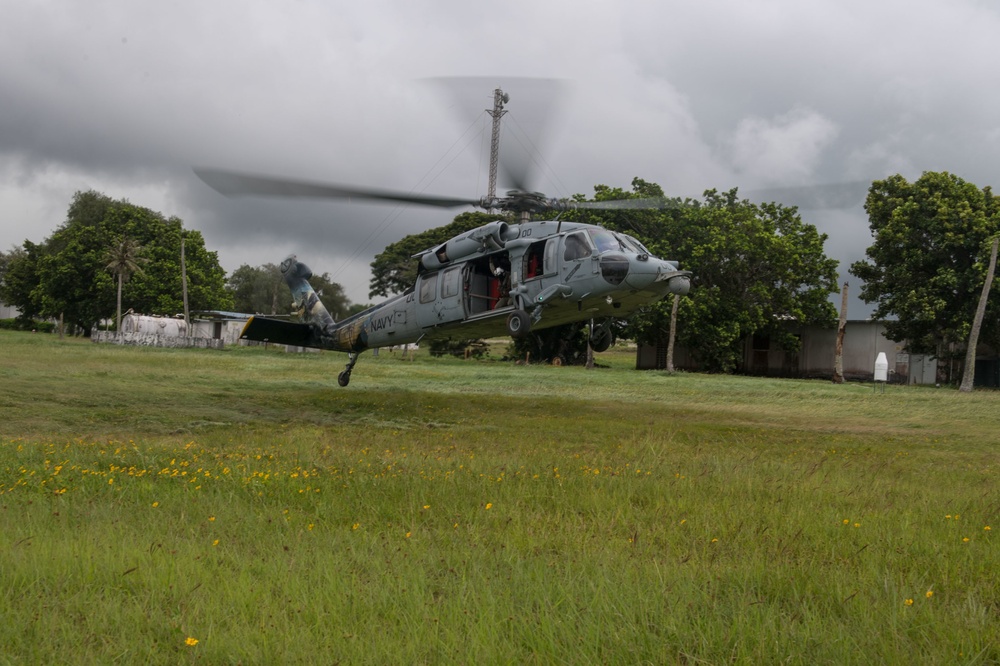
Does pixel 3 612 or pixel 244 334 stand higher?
pixel 244 334

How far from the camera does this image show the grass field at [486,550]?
3434mm

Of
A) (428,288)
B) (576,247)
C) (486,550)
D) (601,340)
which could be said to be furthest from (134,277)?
(486,550)

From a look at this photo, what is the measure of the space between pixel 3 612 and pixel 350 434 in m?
9.12

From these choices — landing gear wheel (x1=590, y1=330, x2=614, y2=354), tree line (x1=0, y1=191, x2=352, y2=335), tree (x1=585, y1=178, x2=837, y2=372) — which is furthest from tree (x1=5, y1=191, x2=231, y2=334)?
landing gear wheel (x1=590, y1=330, x2=614, y2=354)

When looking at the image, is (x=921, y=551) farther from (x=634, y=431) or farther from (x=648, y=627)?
(x=634, y=431)

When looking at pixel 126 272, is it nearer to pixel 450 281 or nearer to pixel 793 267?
pixel 793 267

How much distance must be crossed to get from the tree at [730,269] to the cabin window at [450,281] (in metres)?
25.2

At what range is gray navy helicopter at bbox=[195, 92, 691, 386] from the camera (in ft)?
50.8

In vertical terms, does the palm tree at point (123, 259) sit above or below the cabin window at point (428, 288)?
above

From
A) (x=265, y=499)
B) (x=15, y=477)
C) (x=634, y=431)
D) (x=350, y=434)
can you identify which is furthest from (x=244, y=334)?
(x=265, y=499)

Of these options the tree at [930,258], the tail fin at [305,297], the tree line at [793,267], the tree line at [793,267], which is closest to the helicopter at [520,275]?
the tail fin at [305,297]

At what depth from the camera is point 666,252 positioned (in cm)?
4381

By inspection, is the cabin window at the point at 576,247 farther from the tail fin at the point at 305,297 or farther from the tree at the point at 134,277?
the tree at the point at 134,277

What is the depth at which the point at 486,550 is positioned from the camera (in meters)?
4.92
